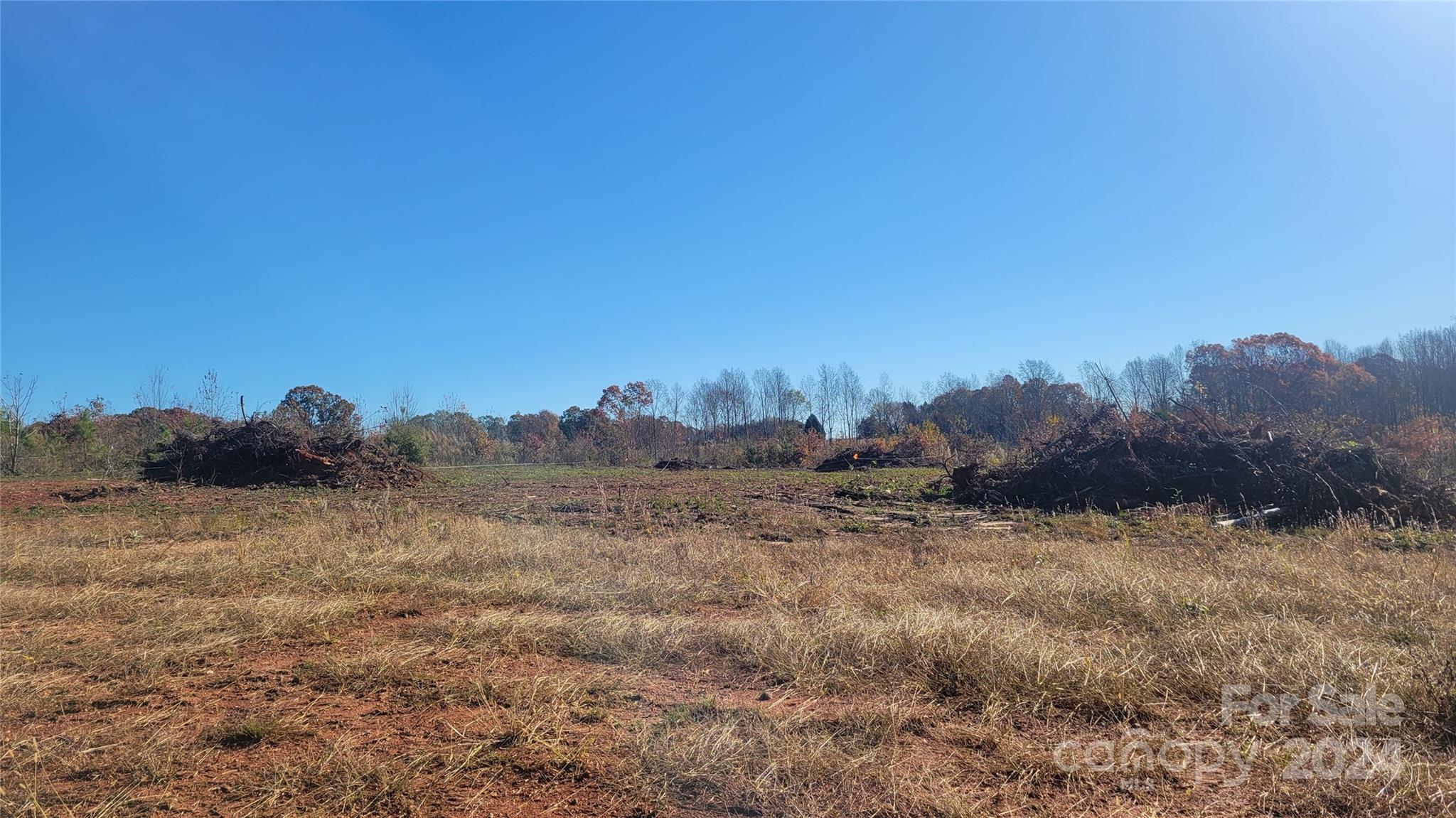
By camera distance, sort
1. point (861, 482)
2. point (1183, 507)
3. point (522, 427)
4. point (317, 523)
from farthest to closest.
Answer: point (522, 427) < point (861, 482) < point (1183, 507) < point (317, 523)

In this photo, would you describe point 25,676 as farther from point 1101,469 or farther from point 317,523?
point 1101,469

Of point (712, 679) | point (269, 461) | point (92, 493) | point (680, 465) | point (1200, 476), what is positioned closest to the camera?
point (712, 679)

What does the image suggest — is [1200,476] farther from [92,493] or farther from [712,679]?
[92,493]

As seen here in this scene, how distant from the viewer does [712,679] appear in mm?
3469

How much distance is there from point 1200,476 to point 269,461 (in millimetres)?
22207

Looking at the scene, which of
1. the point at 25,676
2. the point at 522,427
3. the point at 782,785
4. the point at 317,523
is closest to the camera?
the point at 782,785

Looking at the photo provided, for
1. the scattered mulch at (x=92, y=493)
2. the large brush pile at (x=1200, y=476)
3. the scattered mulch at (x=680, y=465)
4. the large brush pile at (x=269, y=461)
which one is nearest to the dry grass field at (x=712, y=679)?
the large brush pile at (x=1200, y=476)

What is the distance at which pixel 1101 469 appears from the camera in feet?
40.7

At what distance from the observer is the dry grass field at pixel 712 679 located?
2301 millimetres

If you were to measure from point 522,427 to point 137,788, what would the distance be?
4716 cm

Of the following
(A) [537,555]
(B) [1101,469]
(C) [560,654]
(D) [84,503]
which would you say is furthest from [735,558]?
(D) [84,503]

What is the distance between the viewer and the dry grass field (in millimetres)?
2301

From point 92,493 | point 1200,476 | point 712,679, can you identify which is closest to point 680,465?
point 92,493

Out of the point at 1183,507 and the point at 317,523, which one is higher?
the point at 317,523
